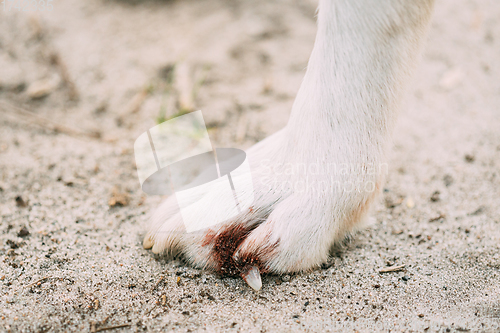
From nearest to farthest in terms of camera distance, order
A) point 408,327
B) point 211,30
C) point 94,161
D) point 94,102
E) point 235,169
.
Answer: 1. point 408,327
2. point 235,169
3. point 94,161
4. point 94,102
5. point 211,30

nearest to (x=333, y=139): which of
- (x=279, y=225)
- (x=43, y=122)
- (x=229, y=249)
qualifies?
(x=279, y=225)

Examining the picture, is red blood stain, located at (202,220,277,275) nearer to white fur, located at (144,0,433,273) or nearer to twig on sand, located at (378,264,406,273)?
white fur, located at (144,0,433,273)

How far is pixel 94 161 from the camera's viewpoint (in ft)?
5.67

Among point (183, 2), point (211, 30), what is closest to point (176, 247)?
point (211, 30)

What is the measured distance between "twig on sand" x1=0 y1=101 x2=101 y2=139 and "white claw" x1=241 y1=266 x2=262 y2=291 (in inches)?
45.8

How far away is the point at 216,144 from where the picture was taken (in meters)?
1.88

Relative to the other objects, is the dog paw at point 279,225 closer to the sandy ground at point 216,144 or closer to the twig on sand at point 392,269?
the sandy ground at point 216,144

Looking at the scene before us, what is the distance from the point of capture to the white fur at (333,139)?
1075mm

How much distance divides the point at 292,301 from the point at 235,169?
1.48 feet

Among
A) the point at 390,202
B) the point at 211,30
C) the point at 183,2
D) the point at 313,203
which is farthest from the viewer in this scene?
the point at 183,2

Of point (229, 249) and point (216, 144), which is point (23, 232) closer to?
point (229, 249)

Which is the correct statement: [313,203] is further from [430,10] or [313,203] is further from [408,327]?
[430,10]

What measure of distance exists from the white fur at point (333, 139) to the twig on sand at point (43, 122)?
3.07 ft

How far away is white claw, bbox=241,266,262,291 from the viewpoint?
110 cm
